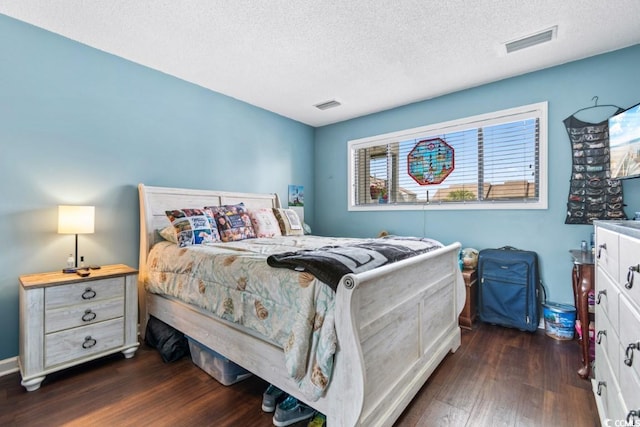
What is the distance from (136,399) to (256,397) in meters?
0.72

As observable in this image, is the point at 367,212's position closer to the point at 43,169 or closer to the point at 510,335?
the point at 510,335

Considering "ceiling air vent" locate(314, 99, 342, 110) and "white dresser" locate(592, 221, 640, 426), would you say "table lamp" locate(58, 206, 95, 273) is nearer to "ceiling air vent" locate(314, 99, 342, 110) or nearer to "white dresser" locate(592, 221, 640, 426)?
"ceiling air vent" locate(314, 99, 342, 110)

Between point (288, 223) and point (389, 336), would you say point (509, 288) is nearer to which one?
point (389, 336)

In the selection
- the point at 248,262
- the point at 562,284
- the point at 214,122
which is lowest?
the point at 562,284

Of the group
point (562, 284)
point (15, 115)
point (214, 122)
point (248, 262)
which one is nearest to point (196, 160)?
point (214, 122)

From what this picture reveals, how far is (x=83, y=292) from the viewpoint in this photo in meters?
2.08

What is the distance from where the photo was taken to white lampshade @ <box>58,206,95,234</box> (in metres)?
2.13

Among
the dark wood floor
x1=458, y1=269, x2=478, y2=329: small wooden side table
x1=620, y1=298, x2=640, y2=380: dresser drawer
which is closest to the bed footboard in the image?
the dark wood floor

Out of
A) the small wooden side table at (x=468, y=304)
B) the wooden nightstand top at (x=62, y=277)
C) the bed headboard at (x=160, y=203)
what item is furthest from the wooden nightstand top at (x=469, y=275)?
the wooden nightstand top at (x=62, y=277)

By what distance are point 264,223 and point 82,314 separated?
1.62 metres

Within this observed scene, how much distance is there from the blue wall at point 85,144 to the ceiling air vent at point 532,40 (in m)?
2.89

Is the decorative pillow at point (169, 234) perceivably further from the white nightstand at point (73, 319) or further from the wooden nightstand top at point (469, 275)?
the wooden nightstand top at point (469, 275)

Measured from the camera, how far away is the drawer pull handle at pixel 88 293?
2080 mm

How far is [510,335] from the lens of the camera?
2678mm
